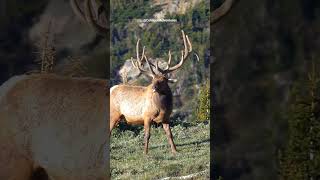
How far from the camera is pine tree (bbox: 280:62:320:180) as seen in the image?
8.89 metres

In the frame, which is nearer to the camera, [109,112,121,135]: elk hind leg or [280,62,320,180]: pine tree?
[280,62,320,180]: pine tree

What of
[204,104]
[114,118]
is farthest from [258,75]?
[114,118]

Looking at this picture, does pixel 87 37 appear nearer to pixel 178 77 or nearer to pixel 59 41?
pixel 59 41

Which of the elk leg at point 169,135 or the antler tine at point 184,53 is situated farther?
the elk leg at point 169,135

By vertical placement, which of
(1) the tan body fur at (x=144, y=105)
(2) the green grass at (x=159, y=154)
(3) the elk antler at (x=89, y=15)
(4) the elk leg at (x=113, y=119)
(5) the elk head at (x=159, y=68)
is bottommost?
(2) the green grass at (x=159, y=154)

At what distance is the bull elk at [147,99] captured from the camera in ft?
29.2

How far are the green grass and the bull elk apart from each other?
2.6 inches

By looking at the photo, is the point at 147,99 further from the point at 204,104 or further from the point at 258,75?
the point at 258,75

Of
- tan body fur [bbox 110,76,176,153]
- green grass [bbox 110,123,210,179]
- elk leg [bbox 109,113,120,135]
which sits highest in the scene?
tan body fur [bbox 110,76,176,153]

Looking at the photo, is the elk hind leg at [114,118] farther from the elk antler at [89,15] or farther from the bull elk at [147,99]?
the elk antler at [89,15]

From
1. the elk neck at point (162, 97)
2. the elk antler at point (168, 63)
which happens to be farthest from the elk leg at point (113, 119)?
the elk antler at point (168, 63)

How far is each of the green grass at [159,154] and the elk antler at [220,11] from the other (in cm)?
98

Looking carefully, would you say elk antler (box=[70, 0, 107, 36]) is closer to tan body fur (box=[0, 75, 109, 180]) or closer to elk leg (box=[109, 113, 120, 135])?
tan body fur (box=[0, 75, 109, 180])

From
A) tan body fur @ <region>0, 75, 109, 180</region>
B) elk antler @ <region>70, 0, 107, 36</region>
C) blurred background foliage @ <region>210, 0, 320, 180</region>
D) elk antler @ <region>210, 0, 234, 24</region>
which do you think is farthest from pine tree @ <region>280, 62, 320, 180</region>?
elk antler @ <region>70, 0, 107, 36</region>
